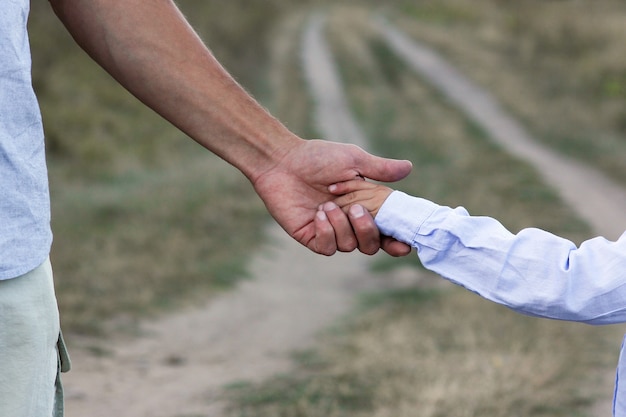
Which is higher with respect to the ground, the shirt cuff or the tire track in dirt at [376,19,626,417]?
the tire track in dirt at [376,19,626,417]

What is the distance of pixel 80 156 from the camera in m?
10.0

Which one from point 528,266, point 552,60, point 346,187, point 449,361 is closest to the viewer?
point 528,266

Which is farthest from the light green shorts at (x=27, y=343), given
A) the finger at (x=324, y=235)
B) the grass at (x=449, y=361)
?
the grass at (x=449, y=361)

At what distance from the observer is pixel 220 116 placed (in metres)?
1.92

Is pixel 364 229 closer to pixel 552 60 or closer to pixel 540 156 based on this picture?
pixel 540 156

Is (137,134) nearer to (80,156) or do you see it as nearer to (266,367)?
(80,156)

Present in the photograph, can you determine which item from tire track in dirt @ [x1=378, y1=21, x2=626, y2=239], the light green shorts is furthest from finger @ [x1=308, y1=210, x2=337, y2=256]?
tire track in dirt @ [x1=378, y1=21, x2=626, y2=239]

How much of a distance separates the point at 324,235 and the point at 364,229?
0.10m

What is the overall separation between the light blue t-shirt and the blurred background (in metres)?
2.57

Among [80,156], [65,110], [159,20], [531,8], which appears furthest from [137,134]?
[531,8]

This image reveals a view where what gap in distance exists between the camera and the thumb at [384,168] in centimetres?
198

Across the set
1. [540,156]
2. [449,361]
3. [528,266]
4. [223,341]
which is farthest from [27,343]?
[540,156]

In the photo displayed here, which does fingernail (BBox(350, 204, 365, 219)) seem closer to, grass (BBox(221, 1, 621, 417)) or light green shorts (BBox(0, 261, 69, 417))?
light green shorts (BBox(0, 261, 69, 417))

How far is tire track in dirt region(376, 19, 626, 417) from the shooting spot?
8.11m
